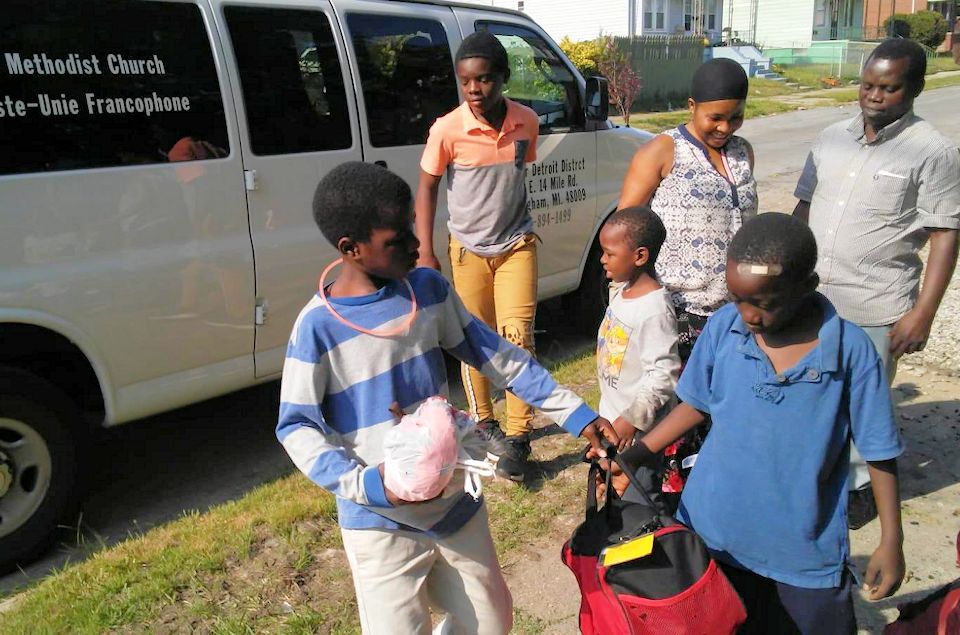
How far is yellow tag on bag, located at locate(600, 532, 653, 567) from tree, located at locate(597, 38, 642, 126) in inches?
793

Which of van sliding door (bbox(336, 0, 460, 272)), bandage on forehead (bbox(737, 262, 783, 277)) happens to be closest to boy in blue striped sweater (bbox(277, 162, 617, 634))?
bandage on forehead (bbox(737, 262, 783, 277))

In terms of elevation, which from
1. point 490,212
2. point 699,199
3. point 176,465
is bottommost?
point 176,465

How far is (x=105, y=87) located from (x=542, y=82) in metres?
2.89

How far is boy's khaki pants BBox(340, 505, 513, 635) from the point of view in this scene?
207 cm

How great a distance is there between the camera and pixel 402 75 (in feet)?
14.9

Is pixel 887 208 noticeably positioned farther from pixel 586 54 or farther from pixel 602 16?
pixel 602 16

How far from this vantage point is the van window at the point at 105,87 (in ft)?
10.4

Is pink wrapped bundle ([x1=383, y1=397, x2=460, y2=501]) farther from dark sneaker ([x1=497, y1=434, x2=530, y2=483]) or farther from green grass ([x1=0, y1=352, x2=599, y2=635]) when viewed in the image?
dark sneaker ([x1=497, y1=434, x2=530, y2=483])

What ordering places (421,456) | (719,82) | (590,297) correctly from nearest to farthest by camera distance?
(421,456)
(719,82)
(590,297)

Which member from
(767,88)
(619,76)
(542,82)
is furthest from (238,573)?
(767,88)

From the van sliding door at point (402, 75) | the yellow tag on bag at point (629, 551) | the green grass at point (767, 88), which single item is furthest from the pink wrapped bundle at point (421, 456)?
the green grass at point (767, 88)

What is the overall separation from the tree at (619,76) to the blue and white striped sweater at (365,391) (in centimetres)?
1992

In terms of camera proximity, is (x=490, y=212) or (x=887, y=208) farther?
(x=490, y=212)

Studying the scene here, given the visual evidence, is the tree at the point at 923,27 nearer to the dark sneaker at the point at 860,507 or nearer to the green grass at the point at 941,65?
the green grass at the point at 941,65
